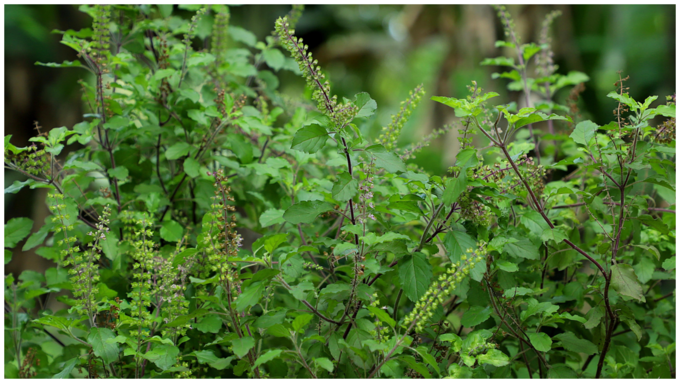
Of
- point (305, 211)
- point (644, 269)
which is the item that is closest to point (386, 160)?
point (305, 211)

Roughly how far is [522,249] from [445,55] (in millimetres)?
5638

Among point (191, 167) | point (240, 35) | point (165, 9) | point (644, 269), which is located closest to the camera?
point (644, 269)

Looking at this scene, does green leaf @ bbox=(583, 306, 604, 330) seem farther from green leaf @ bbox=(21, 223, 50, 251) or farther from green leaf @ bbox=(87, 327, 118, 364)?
green leaf @ bbox=(21, 223, 50, 251)

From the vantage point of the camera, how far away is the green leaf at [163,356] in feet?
3.46

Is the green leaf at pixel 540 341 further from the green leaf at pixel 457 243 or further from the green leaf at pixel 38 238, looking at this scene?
the green leaf at pixel 38 238

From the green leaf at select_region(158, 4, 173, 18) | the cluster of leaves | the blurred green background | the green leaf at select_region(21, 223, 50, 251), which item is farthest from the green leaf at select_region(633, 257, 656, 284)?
the blurred green background

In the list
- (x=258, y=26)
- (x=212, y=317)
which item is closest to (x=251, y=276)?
(x=212, y=317)

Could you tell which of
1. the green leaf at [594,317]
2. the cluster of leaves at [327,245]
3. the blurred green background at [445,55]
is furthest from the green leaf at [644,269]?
the blurred green background at [445,55]

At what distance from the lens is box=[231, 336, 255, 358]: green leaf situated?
972mm

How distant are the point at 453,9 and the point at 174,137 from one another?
5.76m

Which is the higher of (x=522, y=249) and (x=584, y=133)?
(x=584, y=133)

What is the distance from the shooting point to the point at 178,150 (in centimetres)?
149

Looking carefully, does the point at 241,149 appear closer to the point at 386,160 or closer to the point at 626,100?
the point at 386,160

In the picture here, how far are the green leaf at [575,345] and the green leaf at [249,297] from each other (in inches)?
29.4
